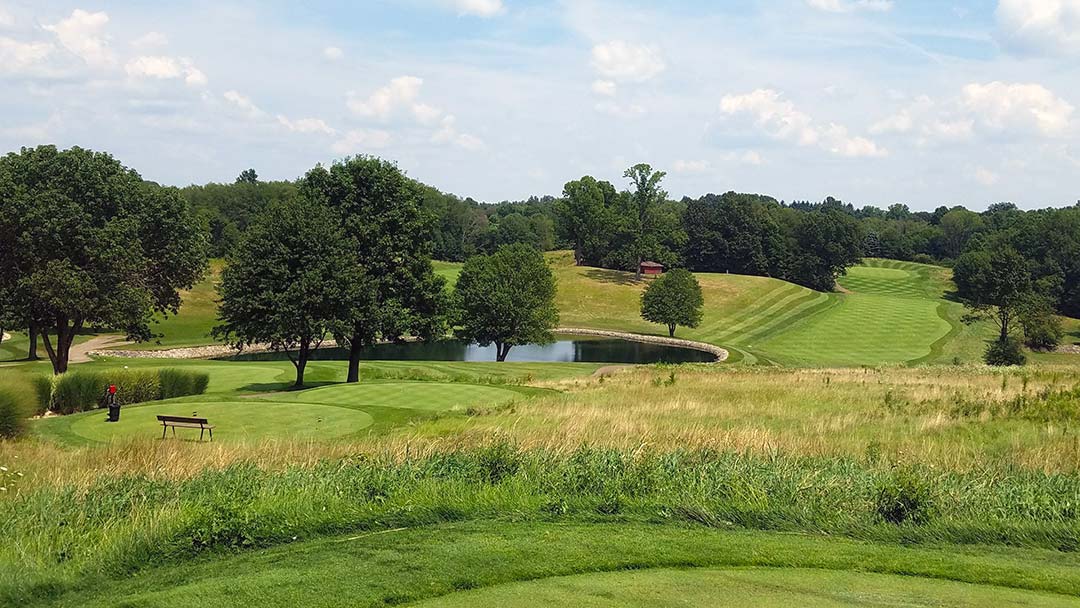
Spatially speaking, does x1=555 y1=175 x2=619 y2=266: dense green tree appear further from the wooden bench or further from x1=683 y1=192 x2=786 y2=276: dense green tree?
the wooden bench

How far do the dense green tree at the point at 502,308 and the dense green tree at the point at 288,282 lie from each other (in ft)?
94.7

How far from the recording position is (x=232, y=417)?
22609mm

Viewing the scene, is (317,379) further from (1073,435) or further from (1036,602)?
(1036,602)

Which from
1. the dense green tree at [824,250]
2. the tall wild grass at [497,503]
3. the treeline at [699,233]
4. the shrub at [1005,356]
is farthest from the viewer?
the dense green tree at [824,250]

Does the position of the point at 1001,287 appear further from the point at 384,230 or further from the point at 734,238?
the point at 384,230

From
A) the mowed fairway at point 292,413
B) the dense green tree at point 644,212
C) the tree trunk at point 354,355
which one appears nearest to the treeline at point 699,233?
the dense green tree at point 644,212

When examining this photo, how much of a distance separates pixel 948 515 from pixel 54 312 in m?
42.2

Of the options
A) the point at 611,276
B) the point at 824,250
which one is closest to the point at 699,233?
the point at 824,250

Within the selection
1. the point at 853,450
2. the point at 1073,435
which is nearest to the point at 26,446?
the point at 853,450

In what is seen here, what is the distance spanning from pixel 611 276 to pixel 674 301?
3223 cm

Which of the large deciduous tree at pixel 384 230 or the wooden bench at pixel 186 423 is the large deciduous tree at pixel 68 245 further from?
the wooden bench at pixel 186 423

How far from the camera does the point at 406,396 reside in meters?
27.8

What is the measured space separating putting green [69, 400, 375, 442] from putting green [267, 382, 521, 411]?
1.92 metres

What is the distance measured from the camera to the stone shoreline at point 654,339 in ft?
276
